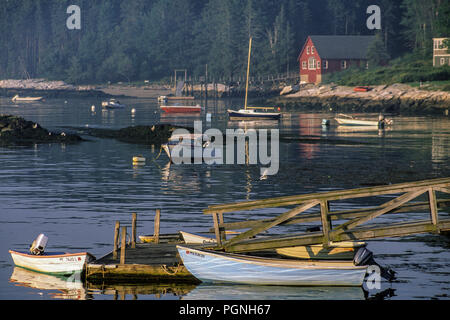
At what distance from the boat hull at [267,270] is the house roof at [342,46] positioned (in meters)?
136

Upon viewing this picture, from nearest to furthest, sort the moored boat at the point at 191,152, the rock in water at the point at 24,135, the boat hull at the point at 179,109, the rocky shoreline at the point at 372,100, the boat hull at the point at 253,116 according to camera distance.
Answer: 1. the moored boat at the point at 191,152
2. the rock in water at the point at 24,135
3. the boat hull at the point at 253,116
4. the rocky shoreline at the point at 372,100
5. the boat hull at the point at 179,109

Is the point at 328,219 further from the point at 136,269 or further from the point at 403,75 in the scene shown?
the point at 403,75

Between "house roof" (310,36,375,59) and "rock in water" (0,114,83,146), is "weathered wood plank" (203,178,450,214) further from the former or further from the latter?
"house roof" (310,36,375,59)

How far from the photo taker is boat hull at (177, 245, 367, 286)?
23.9m

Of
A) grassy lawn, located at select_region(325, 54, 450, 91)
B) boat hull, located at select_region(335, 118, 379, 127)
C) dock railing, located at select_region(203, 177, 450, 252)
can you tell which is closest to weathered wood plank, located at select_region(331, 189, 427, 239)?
dock railing, located at select_region(203, 177, 450, 252)

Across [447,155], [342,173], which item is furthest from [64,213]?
[447,155]

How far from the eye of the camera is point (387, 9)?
16725cm

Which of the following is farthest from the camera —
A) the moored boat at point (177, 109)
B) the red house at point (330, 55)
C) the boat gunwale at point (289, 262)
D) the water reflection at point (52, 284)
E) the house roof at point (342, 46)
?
the house roof at point (342, 46)

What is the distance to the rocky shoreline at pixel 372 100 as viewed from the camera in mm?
115812

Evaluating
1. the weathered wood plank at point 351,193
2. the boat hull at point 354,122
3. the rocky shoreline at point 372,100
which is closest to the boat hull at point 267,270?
the weathered wood plank at point 351,193


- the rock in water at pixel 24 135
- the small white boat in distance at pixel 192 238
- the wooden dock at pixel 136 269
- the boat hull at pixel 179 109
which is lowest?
the wooden dock at pixel 136 269

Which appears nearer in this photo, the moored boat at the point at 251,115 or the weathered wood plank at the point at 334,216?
the weathered wood plank at the point at 334,216

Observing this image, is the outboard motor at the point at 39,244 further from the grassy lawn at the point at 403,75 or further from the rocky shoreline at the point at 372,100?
the grassy lawn at the point at 403,75
